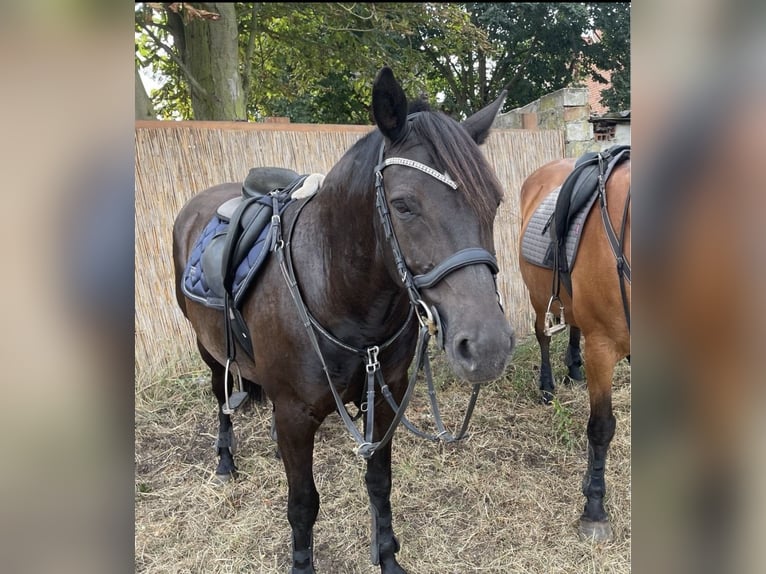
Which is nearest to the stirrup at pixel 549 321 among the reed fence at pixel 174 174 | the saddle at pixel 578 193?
the saddle at pixel 578 193

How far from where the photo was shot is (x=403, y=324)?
1.90m

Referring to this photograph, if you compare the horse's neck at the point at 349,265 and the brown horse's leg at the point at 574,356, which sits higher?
the horse's neck at the point at 349,265

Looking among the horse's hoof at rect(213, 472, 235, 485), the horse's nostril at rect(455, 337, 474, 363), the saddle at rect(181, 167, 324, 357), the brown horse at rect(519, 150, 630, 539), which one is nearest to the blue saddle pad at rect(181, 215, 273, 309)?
the saddle at rect(181, 167, 324, 357)

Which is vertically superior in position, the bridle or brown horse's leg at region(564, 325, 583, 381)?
the bridle

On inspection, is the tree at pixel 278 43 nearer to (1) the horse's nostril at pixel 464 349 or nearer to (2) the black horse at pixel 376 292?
(2) the black horse at pixel 376 292

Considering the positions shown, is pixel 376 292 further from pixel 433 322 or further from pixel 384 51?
pixel 384 51

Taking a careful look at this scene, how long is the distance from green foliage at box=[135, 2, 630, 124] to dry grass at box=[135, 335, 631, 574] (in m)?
2.32

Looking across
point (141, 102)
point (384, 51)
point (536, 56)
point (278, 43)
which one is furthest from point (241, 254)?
point (536, 56)

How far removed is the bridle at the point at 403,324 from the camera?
1.34 m

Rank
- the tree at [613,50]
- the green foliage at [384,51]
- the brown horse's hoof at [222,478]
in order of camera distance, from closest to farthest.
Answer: the brown horse's hoof at [222,478] → the green foliage at [384,51] → the tree at [613,50]

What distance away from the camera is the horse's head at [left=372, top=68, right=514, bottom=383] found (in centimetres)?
129

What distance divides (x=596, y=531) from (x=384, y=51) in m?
6.70

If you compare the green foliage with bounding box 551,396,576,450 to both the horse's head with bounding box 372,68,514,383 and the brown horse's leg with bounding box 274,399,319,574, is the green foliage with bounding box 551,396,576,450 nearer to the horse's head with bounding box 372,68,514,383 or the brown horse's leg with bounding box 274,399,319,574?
the brown horse's leg with bounding box 274,399,319,574
